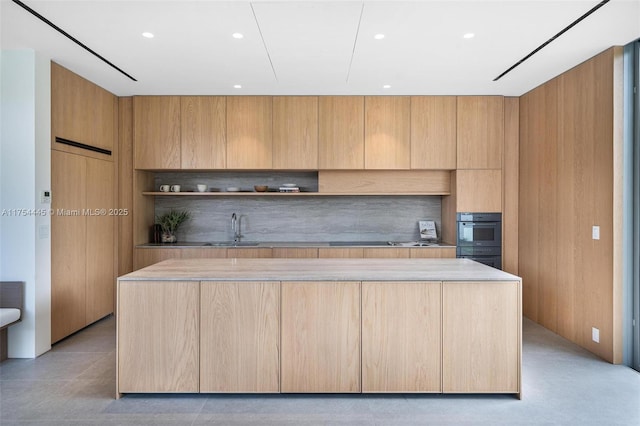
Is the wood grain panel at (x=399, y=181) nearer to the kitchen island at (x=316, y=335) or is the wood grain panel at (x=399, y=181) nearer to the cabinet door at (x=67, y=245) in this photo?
the kitchen island at (x=316, y=335)

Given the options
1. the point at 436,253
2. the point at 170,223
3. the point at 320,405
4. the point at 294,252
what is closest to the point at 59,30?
the point at 170,223

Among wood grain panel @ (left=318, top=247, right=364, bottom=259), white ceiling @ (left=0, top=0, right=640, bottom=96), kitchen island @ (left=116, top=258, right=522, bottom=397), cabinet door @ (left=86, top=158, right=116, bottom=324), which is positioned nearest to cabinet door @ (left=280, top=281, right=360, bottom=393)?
kitchen island @ (left=116, top=258, right=522, bottom=397)

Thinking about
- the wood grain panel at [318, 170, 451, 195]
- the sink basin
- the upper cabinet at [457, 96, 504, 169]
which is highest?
the upper cabinet at [457, 96, 504, 169]

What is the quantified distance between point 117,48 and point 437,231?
13.6 ft

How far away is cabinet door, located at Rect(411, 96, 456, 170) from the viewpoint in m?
4.74

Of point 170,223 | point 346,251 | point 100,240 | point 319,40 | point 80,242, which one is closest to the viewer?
point 319,40

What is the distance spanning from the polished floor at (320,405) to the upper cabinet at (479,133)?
2462mm

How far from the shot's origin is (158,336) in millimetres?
2578

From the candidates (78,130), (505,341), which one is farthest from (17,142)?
(505,341)

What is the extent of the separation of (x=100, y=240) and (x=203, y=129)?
5.62ft

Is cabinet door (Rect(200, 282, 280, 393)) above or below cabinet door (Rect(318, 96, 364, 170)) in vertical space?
below

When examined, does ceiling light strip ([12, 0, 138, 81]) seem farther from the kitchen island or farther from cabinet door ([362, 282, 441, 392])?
cabinet door ([362, 282, 441, 392])

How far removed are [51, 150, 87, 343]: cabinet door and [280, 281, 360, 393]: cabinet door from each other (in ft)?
8.06

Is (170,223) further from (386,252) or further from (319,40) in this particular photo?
(319,40)
